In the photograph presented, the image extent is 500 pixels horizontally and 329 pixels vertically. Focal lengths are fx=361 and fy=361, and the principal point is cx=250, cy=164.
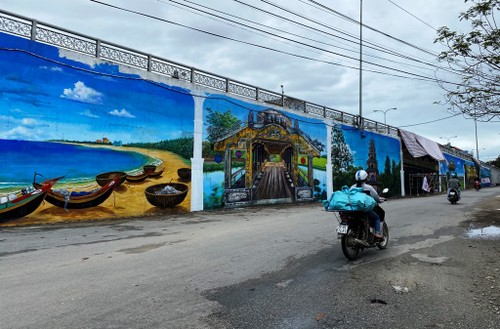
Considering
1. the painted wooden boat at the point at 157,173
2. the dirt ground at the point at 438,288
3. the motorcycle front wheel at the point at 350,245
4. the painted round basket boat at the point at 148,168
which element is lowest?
the dirt ground at the point at 438,288

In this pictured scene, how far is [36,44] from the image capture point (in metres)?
11.6

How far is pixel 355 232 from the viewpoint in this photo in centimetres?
650

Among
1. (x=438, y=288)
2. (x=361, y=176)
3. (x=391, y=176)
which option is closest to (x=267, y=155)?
(x=361, y=176)

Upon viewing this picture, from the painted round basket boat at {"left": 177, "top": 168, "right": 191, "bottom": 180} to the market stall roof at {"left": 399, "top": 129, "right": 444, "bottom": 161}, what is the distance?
2624 centimetres

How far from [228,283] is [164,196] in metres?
10.8

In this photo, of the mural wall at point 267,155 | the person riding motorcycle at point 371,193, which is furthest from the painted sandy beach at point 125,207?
the person riding motorcycle at point 371,193

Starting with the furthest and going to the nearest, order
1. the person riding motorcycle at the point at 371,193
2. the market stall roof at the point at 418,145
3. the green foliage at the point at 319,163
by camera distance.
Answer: the market stall roof at the point at 418,145 < the green foliage at the point at 319,163 < the person riding motorcycle at the point at 371,193

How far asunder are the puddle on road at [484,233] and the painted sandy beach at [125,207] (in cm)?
1084

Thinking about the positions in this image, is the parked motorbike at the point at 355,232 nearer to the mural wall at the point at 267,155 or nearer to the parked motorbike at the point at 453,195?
the mural wall at the point at 267,155

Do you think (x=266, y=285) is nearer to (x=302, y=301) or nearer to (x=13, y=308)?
(x=302, y=301)

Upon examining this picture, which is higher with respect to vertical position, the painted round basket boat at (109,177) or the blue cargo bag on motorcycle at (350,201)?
the painted round basket boat at (109,177)

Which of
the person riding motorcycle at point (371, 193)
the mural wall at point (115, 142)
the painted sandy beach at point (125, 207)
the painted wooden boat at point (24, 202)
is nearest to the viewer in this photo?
the person riding motorcycle at point (371, 193)

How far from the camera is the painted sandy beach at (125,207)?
11.6m

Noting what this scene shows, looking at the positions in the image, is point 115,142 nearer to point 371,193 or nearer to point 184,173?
point 184,173
